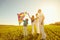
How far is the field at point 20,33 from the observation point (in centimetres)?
275

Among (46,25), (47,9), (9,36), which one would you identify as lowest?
(9,36)

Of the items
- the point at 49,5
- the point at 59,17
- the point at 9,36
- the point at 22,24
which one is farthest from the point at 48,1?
the point at 9,36

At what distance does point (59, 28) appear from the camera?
2791 mm

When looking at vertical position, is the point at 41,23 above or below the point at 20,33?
above

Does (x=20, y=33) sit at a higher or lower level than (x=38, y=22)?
lower

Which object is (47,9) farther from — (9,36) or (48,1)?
(9,36)

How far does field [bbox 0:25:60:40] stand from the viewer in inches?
108

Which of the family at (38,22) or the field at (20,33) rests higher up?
the family at (38,22)

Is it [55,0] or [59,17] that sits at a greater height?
[55,0]

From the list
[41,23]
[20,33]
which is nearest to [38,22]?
[41,23]

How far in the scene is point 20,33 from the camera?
9.16 feet

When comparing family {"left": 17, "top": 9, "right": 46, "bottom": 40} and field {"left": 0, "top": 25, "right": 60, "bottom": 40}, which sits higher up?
family {"left": 17, "top": 9, "right": 46, "bottom": 40}

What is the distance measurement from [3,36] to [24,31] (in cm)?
36

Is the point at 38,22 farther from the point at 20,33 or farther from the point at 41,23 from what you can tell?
the point at 20,33
